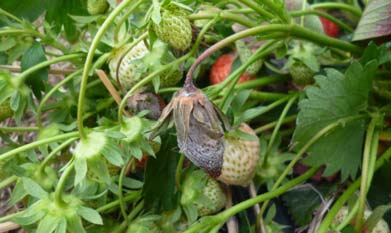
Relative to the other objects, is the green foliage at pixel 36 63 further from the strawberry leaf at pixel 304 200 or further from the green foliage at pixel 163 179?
the strawberry leaf at pixel 304 200

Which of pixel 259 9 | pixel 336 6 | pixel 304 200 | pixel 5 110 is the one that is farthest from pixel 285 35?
pixel 5 110

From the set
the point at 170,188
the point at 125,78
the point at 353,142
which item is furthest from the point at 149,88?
the point at 353,142

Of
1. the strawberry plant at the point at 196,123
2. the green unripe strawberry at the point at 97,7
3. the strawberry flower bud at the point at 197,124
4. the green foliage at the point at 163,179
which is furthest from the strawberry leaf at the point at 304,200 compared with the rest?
the green unripe strawberry at the point at 97,7

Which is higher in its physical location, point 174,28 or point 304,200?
point 174,28

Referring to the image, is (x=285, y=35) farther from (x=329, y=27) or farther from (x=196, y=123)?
(x=329, y=27)

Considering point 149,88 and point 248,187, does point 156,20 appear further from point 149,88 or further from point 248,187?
point 248,187

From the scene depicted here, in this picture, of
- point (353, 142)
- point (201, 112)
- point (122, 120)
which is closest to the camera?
point (201, 112)

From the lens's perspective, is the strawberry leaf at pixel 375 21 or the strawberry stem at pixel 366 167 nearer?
the strawberry stem at pixel 366 167
